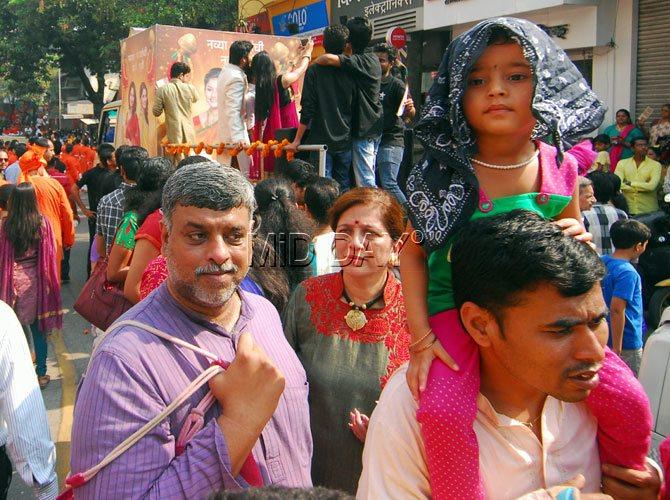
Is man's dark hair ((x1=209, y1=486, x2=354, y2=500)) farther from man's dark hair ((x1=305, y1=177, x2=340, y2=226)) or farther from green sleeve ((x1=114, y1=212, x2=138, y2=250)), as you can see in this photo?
green sleeve ((x1=114, y1=212, x2=138, y2=250))

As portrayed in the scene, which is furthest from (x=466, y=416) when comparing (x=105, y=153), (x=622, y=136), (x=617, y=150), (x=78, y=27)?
(x=78, y=27)

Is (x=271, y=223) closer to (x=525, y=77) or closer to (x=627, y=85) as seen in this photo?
(x=525, y=77)

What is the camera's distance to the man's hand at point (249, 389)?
195 centimetres

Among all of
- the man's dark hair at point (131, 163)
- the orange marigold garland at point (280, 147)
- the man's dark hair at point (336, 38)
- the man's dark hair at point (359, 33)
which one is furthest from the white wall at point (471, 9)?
the man's dark hair at point (131, 163)

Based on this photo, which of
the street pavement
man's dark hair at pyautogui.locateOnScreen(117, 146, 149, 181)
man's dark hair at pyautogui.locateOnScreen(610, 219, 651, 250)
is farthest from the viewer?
man's dark hair at pyautogui.locateOnScreen(117, 146, 149, 181)

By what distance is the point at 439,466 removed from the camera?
1736mm

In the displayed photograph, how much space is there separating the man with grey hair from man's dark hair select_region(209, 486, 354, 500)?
2.04 feet

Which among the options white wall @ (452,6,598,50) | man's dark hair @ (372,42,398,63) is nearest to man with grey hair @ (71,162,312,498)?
man's dark hair @ (372,42,398,63)

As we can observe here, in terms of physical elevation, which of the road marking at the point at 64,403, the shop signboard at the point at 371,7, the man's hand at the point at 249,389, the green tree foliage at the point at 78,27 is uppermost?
the green tree foliage at the point at 78,27

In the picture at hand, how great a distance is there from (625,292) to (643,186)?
550 cm

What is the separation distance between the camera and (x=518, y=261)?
1689mm

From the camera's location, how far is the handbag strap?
1818mm

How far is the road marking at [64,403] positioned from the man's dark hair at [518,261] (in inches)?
151

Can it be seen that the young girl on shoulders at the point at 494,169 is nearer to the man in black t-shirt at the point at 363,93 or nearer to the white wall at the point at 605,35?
the man in black t-shirt at the point at 363,93
